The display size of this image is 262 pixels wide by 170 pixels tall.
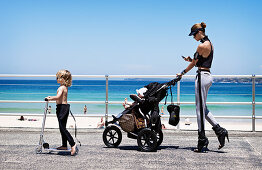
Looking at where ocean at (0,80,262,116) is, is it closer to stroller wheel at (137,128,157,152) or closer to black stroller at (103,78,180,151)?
black stroller at (103,78,180,151)

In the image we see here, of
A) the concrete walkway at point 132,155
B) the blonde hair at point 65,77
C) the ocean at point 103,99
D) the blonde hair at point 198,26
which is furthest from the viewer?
the ocean at point 103,99

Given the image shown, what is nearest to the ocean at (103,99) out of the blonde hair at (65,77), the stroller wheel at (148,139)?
the blonde hair at (65,77)

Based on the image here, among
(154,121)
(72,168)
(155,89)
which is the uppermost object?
(155,89)

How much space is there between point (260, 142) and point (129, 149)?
2465mm

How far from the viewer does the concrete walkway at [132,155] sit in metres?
4.68

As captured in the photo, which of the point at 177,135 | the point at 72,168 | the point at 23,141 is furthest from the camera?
the point at 177,135

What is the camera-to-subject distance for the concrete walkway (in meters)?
4.68

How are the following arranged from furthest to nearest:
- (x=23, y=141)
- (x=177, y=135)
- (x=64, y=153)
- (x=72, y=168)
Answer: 1. (x=177, y=135)
2. (x=23, y=141)
3. (x=64, y=153)
4. (x=72, y=168)

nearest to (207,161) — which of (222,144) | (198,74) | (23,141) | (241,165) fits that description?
(241,165)

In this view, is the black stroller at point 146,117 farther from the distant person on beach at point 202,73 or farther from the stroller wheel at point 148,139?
the distant person on beach at point 202,73

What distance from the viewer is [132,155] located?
17.7 ft

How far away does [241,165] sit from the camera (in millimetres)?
4742

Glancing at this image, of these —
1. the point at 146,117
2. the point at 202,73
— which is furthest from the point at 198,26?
the point at 146,117

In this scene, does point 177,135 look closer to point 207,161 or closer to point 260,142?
point 260,142
